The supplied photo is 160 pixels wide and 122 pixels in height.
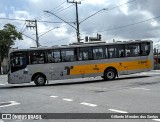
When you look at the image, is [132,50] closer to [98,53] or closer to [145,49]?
[145,49]

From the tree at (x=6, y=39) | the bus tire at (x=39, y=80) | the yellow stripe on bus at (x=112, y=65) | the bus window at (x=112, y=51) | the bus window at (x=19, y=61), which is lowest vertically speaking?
the bus tire at (x=39, y=80)

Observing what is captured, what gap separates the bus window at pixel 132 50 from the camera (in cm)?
2722

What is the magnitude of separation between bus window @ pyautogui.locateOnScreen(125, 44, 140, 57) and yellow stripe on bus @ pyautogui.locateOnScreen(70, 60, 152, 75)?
61 cm

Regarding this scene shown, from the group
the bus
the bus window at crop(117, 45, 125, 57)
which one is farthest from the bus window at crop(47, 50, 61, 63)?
the bus window at crop(117, 45, 125, 57)

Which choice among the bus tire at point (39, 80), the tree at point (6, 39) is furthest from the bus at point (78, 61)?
the tree at point (6, 39)

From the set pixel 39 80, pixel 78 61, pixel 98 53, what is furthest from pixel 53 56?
pixel 98 53

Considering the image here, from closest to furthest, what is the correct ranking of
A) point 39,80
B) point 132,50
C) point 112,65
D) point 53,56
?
point 53,56, point 39,80, point 112,65, point 132,50

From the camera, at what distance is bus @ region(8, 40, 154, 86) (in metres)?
26.0

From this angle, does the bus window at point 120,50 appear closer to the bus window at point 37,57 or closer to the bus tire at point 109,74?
the bus tire at point 109,74

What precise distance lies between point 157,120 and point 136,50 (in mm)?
18803

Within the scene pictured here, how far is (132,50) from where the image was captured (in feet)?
89.9

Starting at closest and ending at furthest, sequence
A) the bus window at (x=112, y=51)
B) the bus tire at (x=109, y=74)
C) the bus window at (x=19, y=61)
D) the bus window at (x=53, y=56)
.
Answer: the bus window at (x=19, y=61), the bus window at (x=53, y=56), the bus window at (x=112, y=51), the bus tire at (x=109, y=74)

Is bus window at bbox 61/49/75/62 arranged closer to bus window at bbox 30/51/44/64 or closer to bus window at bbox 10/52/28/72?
bus window at bbox 30/51/44/64

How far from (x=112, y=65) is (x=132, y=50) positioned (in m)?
1.99
